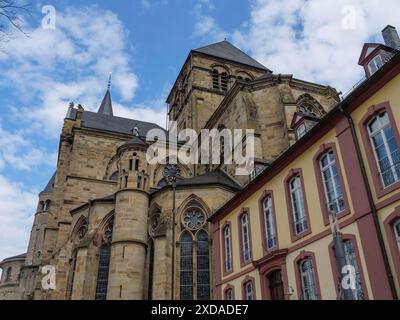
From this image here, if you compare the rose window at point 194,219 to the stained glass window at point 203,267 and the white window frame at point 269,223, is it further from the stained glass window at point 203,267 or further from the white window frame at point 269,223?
the white window frame at point 269,223

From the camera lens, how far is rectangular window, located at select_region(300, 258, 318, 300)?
34.3 feet

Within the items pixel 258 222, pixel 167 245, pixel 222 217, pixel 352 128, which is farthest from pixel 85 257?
pixel 352 128

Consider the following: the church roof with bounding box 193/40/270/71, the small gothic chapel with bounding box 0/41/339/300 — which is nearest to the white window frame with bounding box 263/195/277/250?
the small gothic chapel with bounding box 0/41/339/300

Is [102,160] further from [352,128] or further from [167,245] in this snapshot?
[352,128]

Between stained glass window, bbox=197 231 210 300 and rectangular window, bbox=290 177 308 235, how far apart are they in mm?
7486

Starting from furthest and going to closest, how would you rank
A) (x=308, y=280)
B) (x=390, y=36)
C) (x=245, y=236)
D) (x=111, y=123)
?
(x=111, y=123), (x=245, y=236), (x=390, y=36), (x=308, y=280)

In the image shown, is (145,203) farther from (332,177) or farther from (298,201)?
(332,177)

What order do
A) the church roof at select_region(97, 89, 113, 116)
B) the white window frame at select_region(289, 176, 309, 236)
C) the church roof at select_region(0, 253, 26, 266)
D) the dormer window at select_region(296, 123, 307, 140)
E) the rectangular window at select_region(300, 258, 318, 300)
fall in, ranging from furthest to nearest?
1. the church roof at select_region(97, 89, 113, 116)
2. the church roof at select_region(0, 253, 26, 266)
3. the dormer window at select_region(296, 123, 307, 140)
4. the white window frame at select_region(289, 176, 309, 236)
5. the rectangular window at select_region(300, 258, 318, 300)

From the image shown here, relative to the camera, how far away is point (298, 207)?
38.5 ft

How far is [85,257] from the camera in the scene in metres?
19.2

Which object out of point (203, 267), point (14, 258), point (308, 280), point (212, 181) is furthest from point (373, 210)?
point (14, 258)

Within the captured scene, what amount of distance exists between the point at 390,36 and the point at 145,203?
13116mm

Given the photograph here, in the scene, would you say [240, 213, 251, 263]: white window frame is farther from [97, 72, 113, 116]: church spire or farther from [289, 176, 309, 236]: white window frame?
[97, 72, 113, 116]: church spire

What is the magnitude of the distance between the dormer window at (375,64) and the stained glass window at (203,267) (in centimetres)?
1101
